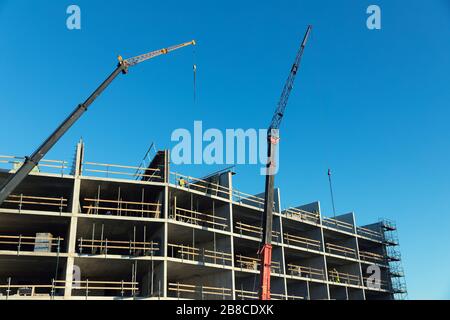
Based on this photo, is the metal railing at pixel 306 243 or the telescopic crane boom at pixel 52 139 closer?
the telescopic crane boom at pixel 52 139

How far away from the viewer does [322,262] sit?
46281mm

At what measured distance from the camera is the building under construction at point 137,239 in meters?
30.7

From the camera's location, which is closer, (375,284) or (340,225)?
(340,225)

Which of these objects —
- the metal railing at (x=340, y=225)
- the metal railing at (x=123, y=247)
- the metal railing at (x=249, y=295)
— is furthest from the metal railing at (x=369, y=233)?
the metal railing at (x=123, y=247)

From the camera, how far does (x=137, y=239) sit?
35812mm

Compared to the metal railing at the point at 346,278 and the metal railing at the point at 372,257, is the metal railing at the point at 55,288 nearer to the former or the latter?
the metal railing at the point at 346,278

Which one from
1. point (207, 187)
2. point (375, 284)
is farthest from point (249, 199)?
point (375, 284)

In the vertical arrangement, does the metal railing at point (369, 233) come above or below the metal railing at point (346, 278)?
above

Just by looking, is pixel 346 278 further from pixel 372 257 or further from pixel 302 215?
pixel 302 215

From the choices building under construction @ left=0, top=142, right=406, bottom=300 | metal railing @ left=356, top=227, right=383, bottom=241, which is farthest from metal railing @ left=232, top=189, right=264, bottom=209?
metal railing @ left=356, top=227, right=383, bottom=241

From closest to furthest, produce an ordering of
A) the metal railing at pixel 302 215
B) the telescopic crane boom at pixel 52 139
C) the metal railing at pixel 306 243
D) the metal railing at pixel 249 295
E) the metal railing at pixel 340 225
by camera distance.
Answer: the telescopic crane boom at pixel 52 139 < the metal railing at pixel 249 295 < the metal railing at pixel 302 215 < the metal railing at pixel 306 243 < the metal railing at pixel 340 225

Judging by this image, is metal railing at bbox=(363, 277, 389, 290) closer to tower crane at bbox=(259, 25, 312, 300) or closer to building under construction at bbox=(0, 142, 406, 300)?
building under construction at bbox=(0, 142, 406, 300)
